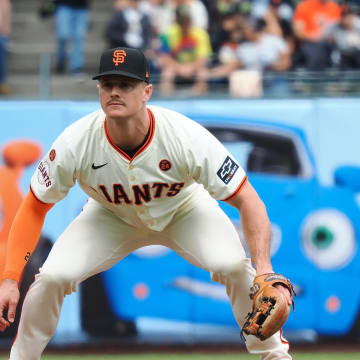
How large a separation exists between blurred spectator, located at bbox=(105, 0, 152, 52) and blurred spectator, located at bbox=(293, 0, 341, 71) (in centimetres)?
176

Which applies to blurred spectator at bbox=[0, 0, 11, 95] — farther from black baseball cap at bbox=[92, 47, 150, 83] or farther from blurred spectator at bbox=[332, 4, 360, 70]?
black baseball cap at bbox=[92, 47, 150, 83]

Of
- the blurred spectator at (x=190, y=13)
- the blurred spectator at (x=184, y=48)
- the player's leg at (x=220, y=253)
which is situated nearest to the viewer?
the player's leg at (x=220, y=253)

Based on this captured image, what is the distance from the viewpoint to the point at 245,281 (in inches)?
213

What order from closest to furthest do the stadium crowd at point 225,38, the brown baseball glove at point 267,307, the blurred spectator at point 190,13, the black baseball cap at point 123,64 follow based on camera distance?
the brown baseball glove at point 267,307, the black baseball cap at point 123,64, the stadium crowd at point 225,38, the blurred spectator at point 190,13

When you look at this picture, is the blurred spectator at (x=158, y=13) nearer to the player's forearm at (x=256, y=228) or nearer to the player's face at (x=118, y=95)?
the player's face at (x=118, y=95)

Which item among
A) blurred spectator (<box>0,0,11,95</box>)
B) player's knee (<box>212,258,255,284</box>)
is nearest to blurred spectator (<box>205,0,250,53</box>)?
blurred spectator (<box>0,0,11,95</box>)

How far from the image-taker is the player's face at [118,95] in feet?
16.5

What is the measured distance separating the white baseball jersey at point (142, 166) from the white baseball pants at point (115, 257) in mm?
224

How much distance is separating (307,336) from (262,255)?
15.1 ft

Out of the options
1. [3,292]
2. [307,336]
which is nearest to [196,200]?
[3,292]

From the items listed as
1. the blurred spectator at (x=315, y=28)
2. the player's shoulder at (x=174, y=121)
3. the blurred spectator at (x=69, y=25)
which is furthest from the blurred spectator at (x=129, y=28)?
the player's shoulder at (x=174, y=121)

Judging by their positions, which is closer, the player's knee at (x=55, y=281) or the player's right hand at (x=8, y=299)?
the player's right hand at (x=8, y=299)

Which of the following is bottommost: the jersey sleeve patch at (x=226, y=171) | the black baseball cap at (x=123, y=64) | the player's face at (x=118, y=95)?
the jersey sleeve patch at (x=226, y=171)

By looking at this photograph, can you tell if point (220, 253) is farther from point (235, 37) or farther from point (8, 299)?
point (235, 37)
